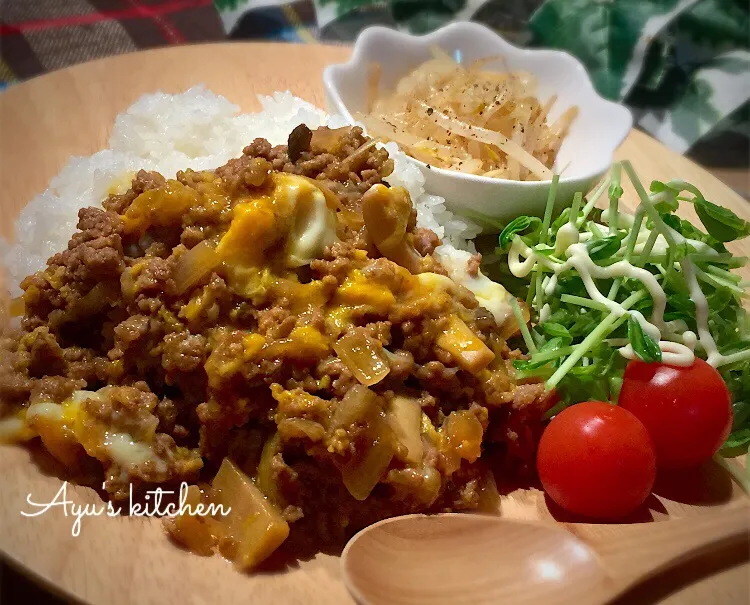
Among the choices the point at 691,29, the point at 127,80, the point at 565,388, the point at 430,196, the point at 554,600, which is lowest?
the point at 691,29

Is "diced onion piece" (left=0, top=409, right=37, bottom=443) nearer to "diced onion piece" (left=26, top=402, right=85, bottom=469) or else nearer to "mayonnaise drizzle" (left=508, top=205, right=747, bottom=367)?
"diced onion piece" (left=26, top=402, right=85, bottom=469)

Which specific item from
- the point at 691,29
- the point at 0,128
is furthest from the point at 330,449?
the point at 691,29

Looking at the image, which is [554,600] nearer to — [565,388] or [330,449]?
[330,449]

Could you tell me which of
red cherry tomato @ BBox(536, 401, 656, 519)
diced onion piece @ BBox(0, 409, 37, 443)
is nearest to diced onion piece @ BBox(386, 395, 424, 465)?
red cherry tomato @ BBox(536, 401, 656, 519)

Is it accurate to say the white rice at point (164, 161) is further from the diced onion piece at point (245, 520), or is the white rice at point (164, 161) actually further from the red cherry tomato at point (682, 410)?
the diced onion piece at point (245, 520)

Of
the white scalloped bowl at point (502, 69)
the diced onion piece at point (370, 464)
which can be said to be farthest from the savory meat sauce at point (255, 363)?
the white scalloped bowl at point (502, 69)

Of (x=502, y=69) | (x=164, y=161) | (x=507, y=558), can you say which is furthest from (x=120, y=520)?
(x=502, y=69)
